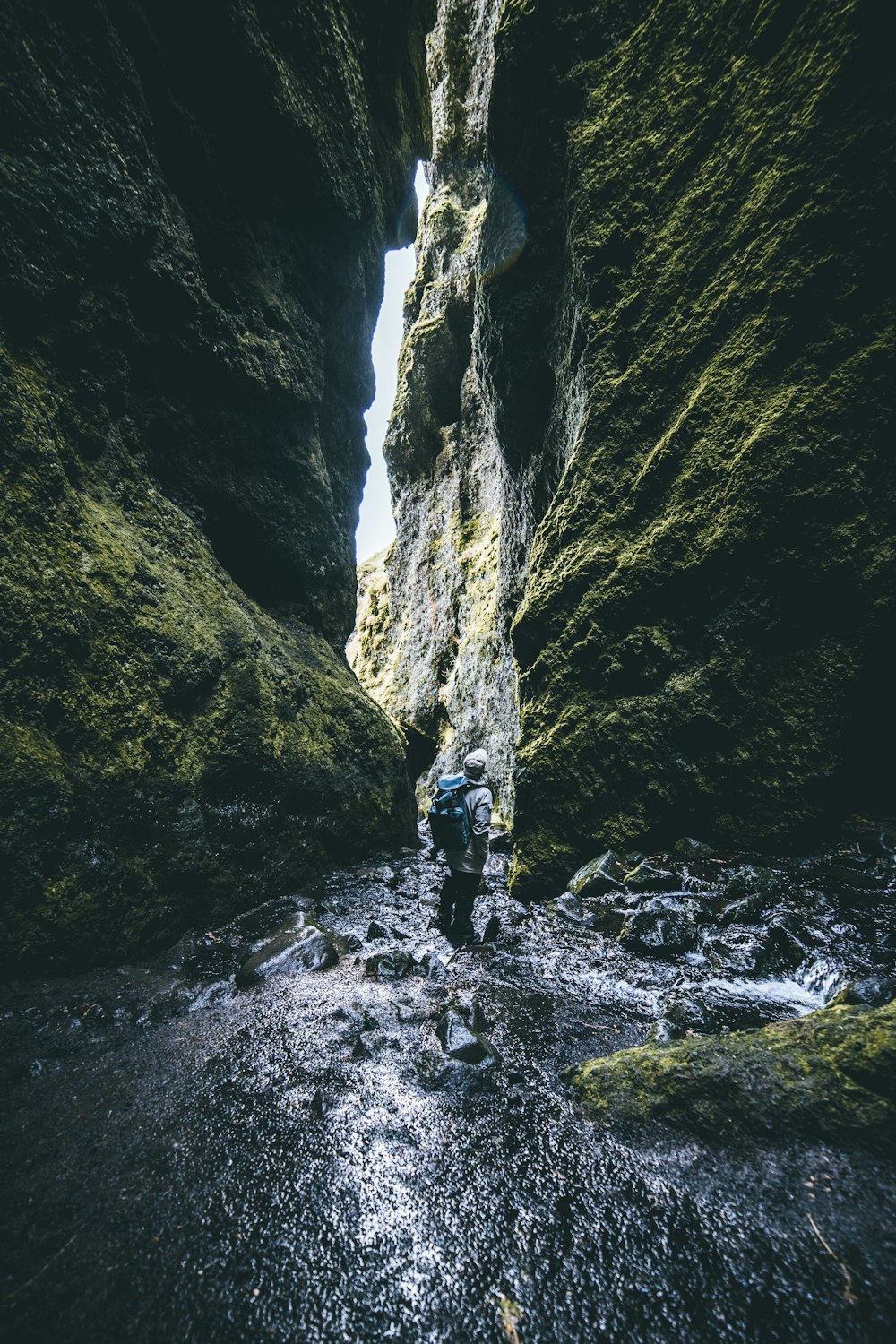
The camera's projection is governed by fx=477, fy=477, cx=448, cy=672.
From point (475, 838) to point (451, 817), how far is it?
0.38 metres

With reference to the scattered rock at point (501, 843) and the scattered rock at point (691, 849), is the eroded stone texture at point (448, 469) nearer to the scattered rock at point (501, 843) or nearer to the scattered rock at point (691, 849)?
the scattered rock at point (501, 843)

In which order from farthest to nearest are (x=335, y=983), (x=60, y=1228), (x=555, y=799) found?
1. (x=555, y=799)
2. (x=335, y=983)
3. (x=60, y=1228)

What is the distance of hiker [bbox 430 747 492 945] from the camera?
5516 mm

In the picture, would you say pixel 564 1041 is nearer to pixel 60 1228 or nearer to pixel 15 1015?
pixel 60 1228

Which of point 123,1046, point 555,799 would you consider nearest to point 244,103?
point 555,799

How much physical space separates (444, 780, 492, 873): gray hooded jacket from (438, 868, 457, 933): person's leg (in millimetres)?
174

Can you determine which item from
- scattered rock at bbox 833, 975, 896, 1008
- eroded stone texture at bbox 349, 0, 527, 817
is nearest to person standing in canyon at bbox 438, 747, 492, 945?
scattered rock at bbox 833, 975, 896, 1008

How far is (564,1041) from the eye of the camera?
3.39 metres

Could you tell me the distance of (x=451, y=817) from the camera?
553cm

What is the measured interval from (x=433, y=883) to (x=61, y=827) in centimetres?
505

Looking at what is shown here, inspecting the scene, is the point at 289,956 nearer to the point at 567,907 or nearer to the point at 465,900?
the point at 465,900

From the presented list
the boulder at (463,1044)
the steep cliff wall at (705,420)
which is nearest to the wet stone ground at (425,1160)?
the boulder at (463,1044)

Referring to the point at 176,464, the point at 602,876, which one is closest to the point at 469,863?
the point at 602,876

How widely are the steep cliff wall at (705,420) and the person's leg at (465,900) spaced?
1155 millimetres
